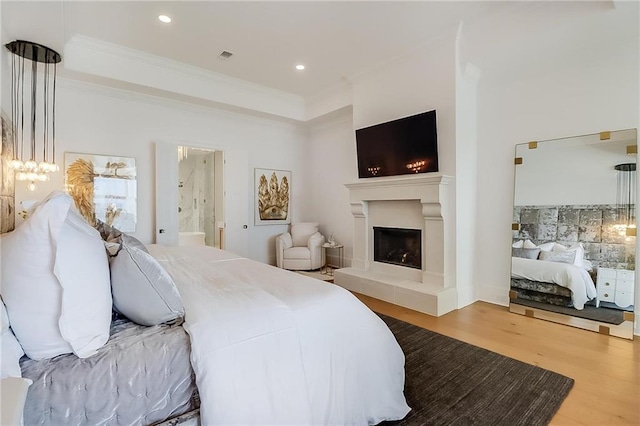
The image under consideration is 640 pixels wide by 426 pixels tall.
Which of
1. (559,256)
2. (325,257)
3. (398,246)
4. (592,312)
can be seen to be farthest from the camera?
(325,257)

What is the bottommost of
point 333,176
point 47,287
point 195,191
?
point 47,287

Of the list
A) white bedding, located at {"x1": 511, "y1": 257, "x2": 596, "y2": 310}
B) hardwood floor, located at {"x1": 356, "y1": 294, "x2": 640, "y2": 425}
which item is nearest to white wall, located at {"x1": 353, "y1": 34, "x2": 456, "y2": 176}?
white bedding, located at {"x1": 511, "y1": 257, "x2": 596, "y2": 310}

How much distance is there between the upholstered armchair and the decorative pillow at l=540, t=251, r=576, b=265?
3.28 m

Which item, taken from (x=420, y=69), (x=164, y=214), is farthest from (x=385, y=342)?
(x=164, y=214)

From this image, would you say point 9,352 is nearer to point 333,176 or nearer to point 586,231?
point 586,231

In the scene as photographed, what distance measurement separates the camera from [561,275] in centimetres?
325

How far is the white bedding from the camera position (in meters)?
3.09

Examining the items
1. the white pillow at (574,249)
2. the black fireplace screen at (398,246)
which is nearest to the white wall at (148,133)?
the black fireplace screen at (398,246)

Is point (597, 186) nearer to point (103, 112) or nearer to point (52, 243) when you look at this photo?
point (52, 243)

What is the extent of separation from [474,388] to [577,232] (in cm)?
220

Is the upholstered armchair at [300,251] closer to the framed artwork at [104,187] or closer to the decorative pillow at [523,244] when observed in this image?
the framed artwork at [104,187]

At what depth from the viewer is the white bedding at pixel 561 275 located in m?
3.09

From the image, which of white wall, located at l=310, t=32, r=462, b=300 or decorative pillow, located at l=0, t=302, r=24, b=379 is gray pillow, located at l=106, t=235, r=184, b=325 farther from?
white wall, located at l=310, t=32, r=462, b=300

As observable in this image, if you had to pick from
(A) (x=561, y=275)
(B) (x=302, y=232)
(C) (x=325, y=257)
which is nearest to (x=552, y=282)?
(A) (x=561, y=275)
